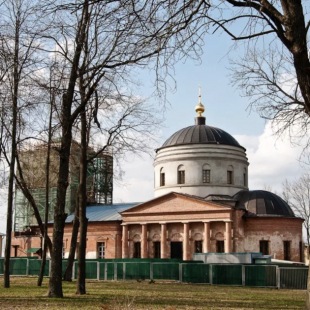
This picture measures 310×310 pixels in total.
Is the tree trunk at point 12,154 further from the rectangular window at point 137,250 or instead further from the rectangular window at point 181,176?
the rectangular window at point 181,176

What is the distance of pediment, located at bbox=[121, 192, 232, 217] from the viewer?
5163 cm

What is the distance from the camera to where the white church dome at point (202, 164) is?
56.0 meters

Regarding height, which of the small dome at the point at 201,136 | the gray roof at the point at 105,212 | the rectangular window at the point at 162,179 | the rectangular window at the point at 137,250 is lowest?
the rectangular window at the point at 137,250

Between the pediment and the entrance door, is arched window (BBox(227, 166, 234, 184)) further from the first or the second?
the entrance door

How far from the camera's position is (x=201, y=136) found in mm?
57281

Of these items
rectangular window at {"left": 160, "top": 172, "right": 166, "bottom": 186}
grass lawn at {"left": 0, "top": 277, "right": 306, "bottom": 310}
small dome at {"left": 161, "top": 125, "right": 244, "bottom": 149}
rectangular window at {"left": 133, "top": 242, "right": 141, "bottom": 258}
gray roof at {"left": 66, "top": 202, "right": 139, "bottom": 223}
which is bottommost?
grass lawn at {"left": 0, "top": 277, "right": 306, "bottom": 310}

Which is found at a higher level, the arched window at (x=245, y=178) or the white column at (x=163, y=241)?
the arched window at (x=245, y=178)

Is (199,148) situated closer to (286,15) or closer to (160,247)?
(160,247)

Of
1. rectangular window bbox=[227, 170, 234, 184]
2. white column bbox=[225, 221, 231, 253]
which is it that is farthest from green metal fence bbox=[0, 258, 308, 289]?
rectangular window bbox=[227, 170, 234, 184]

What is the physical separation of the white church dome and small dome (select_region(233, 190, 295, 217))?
6.21 ft

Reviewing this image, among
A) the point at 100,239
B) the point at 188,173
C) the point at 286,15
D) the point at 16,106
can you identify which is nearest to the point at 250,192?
the point at 188,173

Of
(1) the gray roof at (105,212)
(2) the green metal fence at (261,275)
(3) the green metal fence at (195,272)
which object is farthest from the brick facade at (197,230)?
(2) the green metal fence at (261,275)

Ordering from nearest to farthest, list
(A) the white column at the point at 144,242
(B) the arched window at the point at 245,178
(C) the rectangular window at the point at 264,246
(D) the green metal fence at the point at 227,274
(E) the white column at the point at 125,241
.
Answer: (D) the green metal fence at the point at 227,274, (C) the rectangular window at the point at 264,246, (A) the white column at the point at 144,242, (E) the white column at the point at 125,241, (B) the arched window at the point at 245,178

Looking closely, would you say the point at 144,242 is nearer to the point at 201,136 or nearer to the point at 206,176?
the point at 206,176
